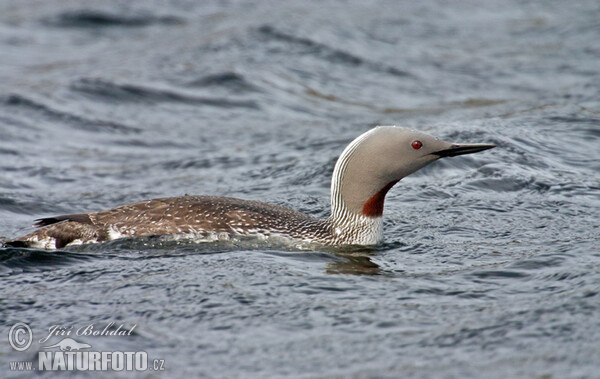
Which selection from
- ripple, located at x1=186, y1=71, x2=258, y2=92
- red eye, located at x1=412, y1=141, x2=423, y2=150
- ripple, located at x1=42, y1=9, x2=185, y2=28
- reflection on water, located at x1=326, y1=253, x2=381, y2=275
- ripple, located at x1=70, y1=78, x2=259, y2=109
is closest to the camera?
reflection on water, located at x1=326, y1=253, x2=381, y2=275

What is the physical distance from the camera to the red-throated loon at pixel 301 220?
7590 millimetres

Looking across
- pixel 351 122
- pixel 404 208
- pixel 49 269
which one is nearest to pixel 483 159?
pixel 404 208

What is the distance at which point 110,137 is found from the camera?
43.1ft

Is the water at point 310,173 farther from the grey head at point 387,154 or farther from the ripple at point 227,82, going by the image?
the grey head at point 387,154

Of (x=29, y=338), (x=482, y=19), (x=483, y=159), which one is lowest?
(x=29, y=338)

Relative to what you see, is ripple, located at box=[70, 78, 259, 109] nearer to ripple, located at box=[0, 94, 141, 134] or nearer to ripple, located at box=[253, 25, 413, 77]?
ripple, located at box=[0, 94, 141, 134]

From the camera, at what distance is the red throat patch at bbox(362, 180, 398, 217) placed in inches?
308

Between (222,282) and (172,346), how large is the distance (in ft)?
3.91

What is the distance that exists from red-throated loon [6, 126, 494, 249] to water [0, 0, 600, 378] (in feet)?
0.58

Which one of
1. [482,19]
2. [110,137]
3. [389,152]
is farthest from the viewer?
[482,19]

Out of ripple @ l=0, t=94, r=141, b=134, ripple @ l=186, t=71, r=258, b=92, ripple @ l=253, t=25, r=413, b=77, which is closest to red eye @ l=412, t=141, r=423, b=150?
ripple @ l=0, t=94, r=141, b=134

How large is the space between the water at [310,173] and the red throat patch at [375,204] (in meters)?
0.36

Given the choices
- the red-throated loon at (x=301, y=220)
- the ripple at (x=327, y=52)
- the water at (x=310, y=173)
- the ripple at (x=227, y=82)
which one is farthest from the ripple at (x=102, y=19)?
the red-throated loon at (x=301, y=220)

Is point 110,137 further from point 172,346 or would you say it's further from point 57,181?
point 172,346
